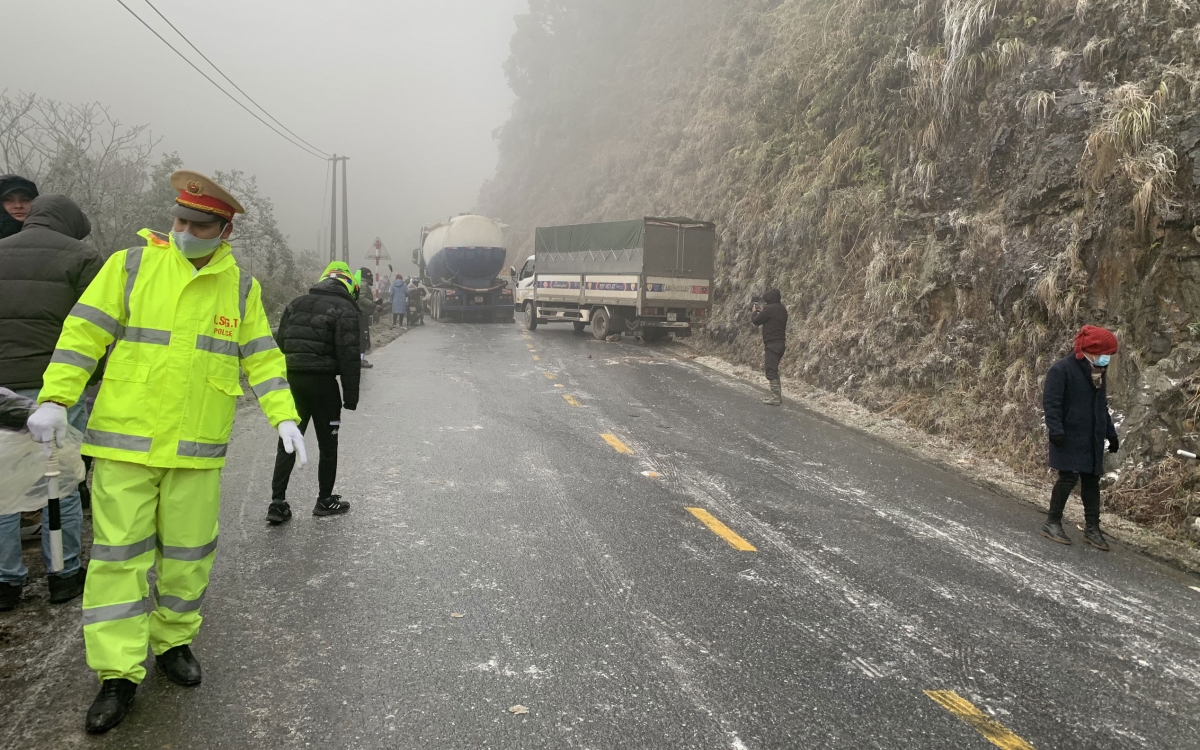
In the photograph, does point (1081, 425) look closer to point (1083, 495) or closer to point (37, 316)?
point (1083, 495)

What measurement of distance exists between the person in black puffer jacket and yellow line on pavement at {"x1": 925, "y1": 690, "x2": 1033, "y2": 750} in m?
4.13

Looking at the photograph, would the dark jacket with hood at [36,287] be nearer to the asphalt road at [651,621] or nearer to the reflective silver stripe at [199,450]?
the asphalt road at [651,621]

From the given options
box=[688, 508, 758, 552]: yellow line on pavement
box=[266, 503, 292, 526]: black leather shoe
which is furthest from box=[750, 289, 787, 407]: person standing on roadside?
box=[266, 503, 292, 526]: black leather shoe

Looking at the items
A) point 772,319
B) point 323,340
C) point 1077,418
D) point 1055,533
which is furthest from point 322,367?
point 772,319

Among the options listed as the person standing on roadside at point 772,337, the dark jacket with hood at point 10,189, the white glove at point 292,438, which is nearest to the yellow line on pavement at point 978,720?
the white glove at point 292,438

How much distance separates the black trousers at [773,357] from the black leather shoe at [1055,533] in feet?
19.2

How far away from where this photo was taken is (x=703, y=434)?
9.12 meters

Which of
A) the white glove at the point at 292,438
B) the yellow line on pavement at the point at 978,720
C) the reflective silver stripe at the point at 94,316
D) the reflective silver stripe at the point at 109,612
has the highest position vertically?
the reflective silver stripe at the point at 94,316

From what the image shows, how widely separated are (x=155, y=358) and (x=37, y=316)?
1.57m

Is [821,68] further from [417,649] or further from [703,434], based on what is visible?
[417,649]

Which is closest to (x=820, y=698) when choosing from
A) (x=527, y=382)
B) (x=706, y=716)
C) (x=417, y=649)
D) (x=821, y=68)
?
(x=706, y=716)

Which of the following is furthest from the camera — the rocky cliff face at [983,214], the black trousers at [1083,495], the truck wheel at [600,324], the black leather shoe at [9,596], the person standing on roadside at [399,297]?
the person standing on roadside at [399,297]

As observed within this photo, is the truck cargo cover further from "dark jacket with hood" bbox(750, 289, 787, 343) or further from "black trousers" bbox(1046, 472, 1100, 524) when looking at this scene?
"black trousers" bbox(1046, 472, 1100, 524)

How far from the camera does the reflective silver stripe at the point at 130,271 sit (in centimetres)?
321
